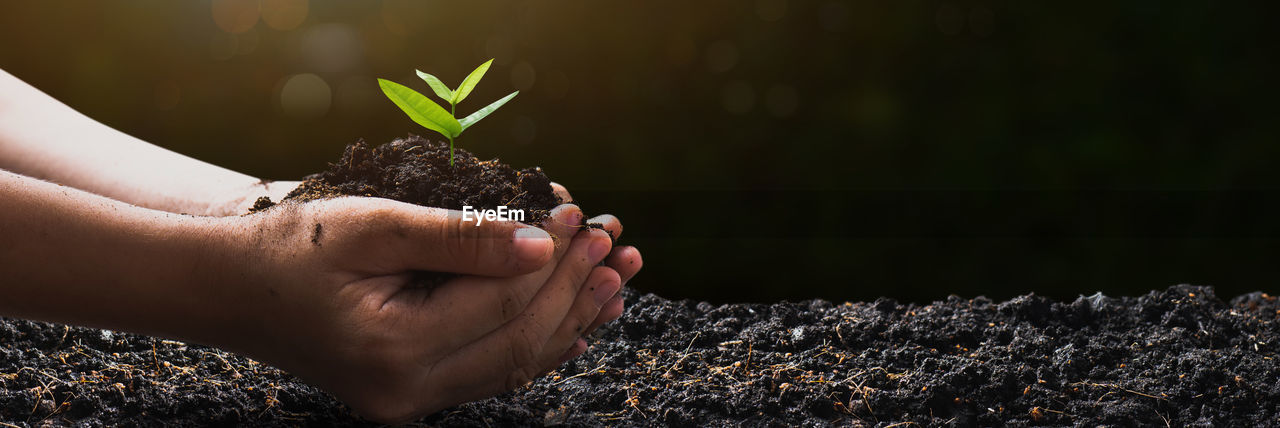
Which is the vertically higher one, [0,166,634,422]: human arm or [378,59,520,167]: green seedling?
Result: [378,59,520,167]: green seedling

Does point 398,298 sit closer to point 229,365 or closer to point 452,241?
point 452,241

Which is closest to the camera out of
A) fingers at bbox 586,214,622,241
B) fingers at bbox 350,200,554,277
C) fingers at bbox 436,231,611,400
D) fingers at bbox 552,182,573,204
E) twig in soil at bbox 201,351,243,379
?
fingers at bbox 350,200,554,277

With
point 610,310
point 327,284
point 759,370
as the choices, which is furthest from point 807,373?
point 327,284

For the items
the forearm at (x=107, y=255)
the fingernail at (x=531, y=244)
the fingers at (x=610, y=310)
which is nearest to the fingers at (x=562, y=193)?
the fingers at (x=610, y=310)

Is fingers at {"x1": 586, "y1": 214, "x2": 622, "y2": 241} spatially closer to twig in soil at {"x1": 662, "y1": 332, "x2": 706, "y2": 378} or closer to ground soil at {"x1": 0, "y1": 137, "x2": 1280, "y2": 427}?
ground soil at {"x1": 0, "y1": 137, "x2": 1280, "y2": 427}

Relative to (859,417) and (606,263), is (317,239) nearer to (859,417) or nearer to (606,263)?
(606,263)

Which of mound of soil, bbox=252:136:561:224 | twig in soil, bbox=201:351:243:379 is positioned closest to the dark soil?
mound of soil, bbox=252:136:561:224

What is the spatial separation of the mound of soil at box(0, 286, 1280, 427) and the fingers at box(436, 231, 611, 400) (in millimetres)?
177

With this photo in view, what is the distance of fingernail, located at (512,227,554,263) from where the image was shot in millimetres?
1303

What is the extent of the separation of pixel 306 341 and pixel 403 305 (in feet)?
Result: 0.50

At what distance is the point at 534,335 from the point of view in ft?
4.72

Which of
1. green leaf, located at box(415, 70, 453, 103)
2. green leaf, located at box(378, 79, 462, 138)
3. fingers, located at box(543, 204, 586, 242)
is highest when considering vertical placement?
green leaf, located at box(415, 70, 453, 103)

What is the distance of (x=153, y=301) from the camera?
1.36m

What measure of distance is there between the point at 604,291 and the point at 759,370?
44 cm
